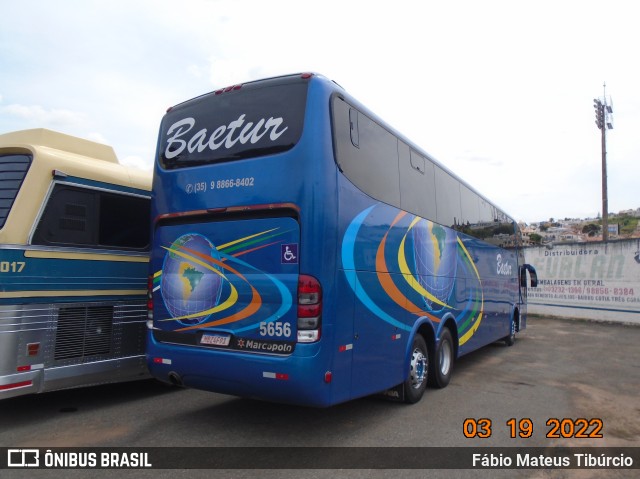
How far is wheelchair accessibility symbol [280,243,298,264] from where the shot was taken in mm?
4723

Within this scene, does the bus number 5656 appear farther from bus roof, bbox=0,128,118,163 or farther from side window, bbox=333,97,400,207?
bus roof, bbox=0,128,118,163

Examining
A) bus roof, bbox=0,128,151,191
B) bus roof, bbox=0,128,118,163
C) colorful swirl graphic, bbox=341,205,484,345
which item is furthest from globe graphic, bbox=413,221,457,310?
bus roof, bbox=0,128,118,163

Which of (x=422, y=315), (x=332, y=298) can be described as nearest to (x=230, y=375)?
(x=332, y=298)

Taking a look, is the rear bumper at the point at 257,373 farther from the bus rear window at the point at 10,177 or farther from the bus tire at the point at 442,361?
the bus tire at the point at 442,361

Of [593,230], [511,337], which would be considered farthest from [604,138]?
[593,230]

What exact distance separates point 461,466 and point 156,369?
3536 millimetres

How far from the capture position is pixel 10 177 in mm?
5750

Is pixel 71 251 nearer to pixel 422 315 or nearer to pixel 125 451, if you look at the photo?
pixel 125 451

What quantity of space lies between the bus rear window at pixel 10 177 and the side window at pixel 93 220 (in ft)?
1.21

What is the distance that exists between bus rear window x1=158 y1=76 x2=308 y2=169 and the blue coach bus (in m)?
0.02

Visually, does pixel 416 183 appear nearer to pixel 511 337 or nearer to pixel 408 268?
pixel 408 268

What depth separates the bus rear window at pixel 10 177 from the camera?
557 centimetres

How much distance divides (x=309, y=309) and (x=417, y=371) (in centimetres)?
282

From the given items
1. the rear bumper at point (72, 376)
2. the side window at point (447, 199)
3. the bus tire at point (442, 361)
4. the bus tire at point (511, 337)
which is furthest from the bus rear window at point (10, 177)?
the bus tire at point (511, 337)
